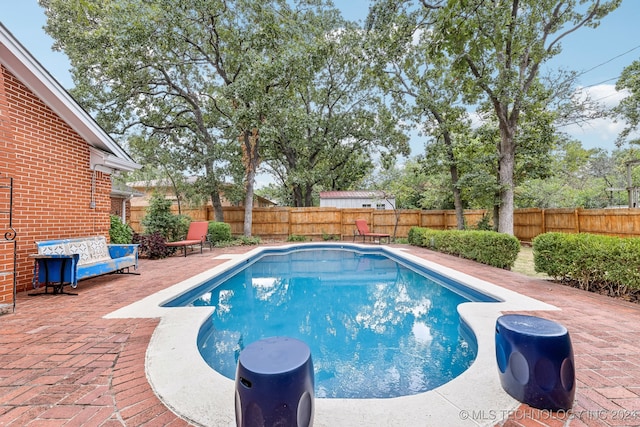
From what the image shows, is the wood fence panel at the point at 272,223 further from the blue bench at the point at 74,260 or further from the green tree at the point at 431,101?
the blue bench at the point at 74,260

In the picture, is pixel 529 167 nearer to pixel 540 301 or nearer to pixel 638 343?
→ pixel 540 301

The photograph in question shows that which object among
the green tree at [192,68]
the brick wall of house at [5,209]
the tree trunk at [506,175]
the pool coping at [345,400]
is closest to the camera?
the pool coping at [345,400]

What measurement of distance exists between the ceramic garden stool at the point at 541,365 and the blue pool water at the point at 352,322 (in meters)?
0.94

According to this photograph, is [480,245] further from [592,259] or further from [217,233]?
[217,233]

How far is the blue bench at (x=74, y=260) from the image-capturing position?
15.3ft

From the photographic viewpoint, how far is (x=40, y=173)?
5262 millimetres

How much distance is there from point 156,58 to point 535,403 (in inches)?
565

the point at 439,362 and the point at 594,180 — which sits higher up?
the point at 594,180

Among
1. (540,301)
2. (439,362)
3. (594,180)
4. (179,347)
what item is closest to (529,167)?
(540,301)

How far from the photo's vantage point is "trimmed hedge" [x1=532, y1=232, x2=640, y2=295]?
4.67m

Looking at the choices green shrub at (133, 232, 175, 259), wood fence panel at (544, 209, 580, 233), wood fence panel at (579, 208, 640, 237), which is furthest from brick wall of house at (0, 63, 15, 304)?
wood fence panel at (544, 209, 580, 233)

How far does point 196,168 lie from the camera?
14156 mm

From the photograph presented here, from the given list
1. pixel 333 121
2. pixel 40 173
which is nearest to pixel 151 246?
pixel 40 173

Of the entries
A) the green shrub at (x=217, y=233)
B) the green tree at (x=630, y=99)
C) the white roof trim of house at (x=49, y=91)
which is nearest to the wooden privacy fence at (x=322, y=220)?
the green shrub at (x=217, y=233)
